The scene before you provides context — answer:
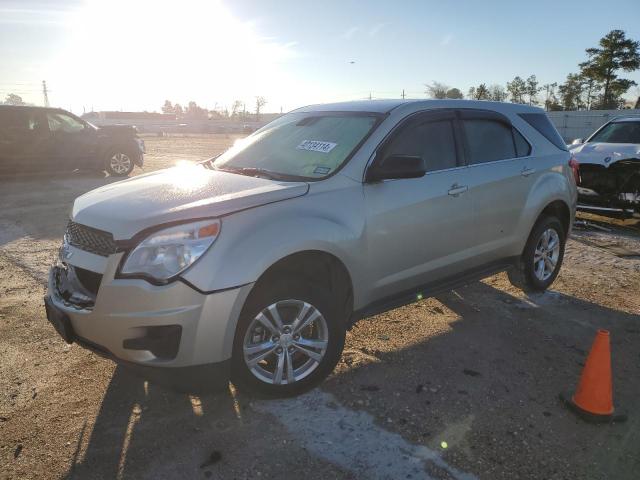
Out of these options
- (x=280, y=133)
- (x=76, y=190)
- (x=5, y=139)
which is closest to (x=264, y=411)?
(x=280, y=133)

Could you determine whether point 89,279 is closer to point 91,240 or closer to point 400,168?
point 91,240

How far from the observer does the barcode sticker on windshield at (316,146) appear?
372cm

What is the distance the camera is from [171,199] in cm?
302

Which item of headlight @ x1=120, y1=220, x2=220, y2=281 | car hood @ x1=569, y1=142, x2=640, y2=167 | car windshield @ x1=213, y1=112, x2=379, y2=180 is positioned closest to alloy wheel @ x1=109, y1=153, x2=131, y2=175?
car windshield @ x1=213, y1=112, x2=379, y2=180

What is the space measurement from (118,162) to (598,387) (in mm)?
13240

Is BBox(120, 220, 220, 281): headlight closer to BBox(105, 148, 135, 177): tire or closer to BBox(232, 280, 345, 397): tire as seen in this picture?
BBox(232, 280, 345, 397): tire

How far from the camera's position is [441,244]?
12.8 feet

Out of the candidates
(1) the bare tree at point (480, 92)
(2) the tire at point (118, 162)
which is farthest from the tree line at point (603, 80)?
(2) the tire at point (118, 162)

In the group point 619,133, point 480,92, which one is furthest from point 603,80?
point 619,133

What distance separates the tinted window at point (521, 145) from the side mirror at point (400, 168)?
5.96 feet

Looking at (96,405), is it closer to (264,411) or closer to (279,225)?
(264,411)

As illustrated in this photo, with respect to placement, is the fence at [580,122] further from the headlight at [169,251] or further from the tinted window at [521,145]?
the headlight at [169,251]

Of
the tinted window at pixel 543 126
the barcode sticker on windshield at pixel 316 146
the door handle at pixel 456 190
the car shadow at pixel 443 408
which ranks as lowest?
the car shadow at pixel 443 408

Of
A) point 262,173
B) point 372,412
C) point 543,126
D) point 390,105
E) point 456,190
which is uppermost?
point 390,105
